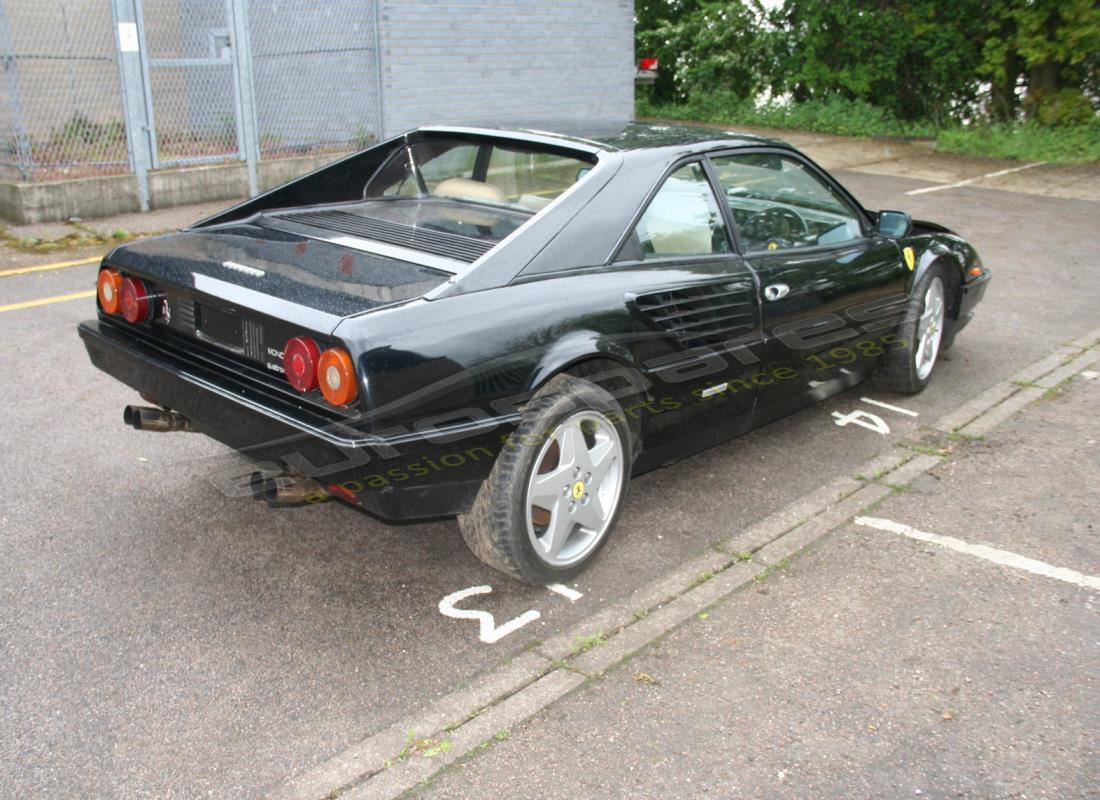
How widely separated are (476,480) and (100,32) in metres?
8.20

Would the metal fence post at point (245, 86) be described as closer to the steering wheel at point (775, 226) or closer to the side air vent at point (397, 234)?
the side air vent at point (397, 234)

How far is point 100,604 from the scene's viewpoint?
3688 mm

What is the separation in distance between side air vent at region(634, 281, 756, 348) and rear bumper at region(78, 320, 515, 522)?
0.85 metres

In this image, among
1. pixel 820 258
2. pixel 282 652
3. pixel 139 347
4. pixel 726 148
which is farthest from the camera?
pixel 820 258

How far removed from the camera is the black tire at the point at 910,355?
18.5 feet

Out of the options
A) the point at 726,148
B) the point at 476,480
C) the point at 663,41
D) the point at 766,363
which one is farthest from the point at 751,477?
the point at 663,41

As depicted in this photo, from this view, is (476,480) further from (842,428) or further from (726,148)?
(842,428)

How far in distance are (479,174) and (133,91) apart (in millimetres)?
6738

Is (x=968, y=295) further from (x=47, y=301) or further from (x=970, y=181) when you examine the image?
(x=970, y=181)

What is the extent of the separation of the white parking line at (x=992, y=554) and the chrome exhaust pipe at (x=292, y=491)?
7.52ft

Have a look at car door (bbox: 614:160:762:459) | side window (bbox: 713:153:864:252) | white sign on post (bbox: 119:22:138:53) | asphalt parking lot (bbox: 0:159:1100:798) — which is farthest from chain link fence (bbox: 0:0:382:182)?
car door (bbox: 614:160:762:459)

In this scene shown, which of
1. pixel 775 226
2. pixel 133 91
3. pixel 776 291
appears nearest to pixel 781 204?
pixel 775 226

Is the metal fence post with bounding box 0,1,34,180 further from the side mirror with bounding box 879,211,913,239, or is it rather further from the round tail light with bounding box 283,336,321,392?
the side mirror with bounding box 879,211,913,239

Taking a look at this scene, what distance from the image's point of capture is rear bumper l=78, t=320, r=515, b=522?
10.7ft
